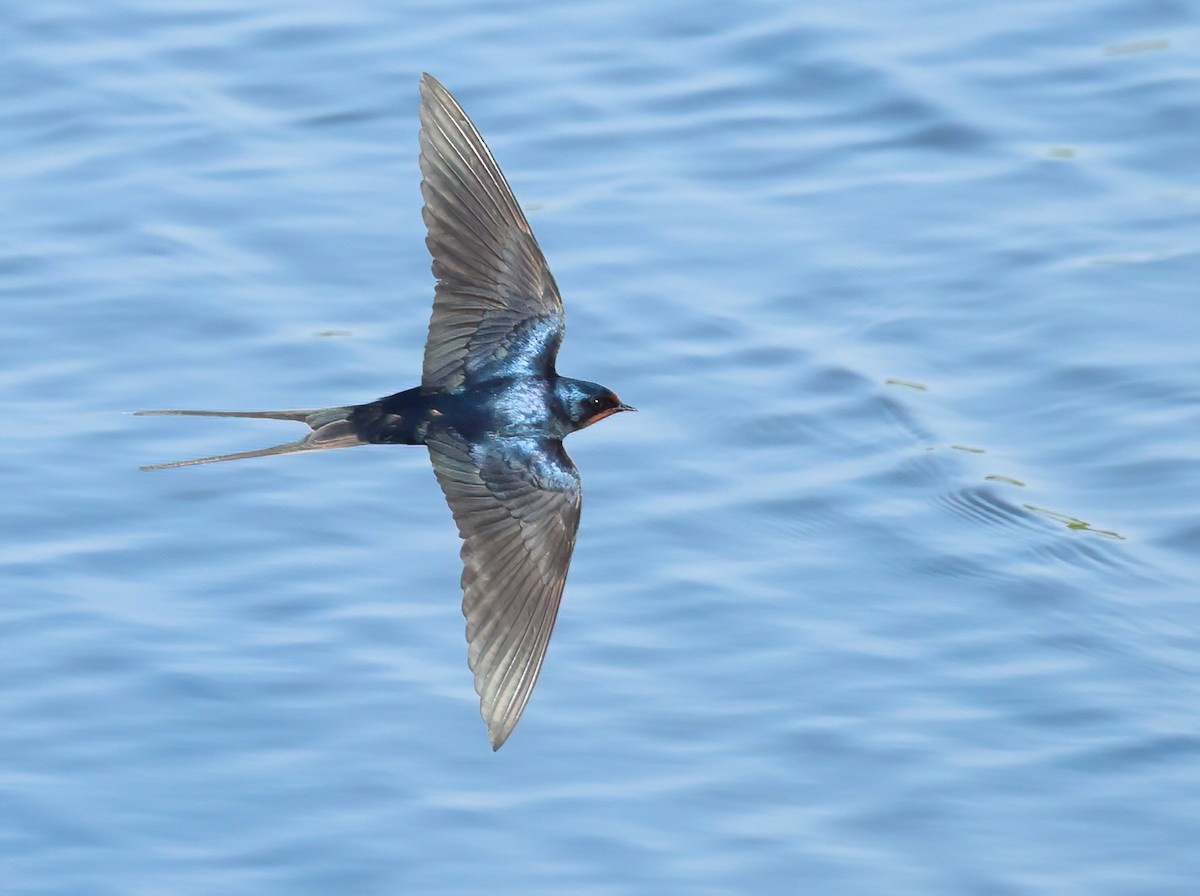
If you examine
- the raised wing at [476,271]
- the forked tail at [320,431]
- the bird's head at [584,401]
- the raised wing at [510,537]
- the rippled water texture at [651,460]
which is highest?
the raised wing at [476,271]

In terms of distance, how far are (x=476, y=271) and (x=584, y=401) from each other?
36 cm

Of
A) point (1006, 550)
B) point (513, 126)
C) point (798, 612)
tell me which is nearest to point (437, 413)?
point (798, 612)

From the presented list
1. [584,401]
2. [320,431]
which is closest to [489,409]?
[584,401]

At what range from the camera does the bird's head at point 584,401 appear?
19.6 ft

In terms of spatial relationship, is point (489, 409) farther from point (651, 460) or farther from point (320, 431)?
point (651, 460)

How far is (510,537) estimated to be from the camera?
5.81 m

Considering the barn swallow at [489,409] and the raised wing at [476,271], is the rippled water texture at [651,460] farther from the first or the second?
the raised wing at [476,271]

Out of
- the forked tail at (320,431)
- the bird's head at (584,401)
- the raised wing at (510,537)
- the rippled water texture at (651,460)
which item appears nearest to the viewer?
the raised wing at (510,537)

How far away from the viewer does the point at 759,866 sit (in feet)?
20.3

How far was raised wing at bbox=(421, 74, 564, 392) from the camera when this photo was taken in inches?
227

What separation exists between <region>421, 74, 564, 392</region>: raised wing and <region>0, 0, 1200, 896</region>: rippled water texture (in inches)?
40.7

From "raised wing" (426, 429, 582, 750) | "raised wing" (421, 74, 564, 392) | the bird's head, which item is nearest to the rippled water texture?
"raised wing" (426, 429, 582, 750)

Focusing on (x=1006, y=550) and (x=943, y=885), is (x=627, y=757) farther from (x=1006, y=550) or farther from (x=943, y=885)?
(x=1006, y=550)

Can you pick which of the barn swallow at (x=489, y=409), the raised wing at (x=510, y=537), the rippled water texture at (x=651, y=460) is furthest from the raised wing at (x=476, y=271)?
the rippled water texture at (x=651, y=460)
